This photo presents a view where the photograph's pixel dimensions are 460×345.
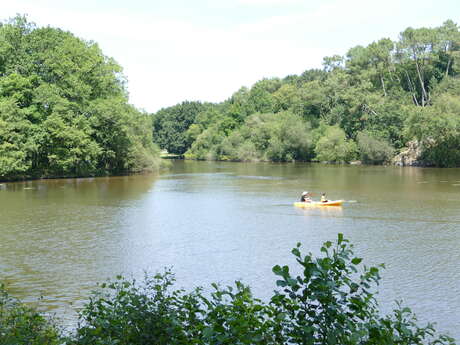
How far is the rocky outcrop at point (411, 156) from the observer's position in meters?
77.4

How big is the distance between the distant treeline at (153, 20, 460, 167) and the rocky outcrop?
91 cm

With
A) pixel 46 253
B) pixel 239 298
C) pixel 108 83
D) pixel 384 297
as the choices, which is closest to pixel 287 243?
pixel 384 297

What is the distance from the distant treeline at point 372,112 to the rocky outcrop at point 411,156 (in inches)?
35.9

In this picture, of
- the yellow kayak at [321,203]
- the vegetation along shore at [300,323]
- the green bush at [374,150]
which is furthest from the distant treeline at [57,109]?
the vegetation along shore at [300,323]

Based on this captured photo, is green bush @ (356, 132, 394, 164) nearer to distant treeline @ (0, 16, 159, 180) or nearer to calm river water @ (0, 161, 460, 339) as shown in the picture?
calm river water @ (0, 161, 460, 339)

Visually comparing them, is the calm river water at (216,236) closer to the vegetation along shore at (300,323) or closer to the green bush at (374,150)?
the vegetation along shore at (300,323)

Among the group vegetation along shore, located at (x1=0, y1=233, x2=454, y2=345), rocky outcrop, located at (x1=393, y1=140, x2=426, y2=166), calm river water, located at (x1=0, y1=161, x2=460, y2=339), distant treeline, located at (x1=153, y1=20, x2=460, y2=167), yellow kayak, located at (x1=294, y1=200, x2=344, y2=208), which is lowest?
calm river water, located at (x1=0, y1=161, x2=460, y2=339)

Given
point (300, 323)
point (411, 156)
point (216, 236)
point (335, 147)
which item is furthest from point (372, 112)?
point (300, 323)

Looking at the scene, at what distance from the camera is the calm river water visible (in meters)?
16.6

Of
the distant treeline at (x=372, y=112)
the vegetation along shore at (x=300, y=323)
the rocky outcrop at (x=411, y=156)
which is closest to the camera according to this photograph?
the vegetation along shore at (x=300, y=323)

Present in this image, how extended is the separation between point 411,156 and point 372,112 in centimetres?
1434

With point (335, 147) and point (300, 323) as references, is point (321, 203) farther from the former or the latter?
point (335, 147)

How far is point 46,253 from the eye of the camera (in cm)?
2136

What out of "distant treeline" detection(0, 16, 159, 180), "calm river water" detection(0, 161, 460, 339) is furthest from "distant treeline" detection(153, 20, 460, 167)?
"distant treeline" detection(0, 16, 159, 180)
